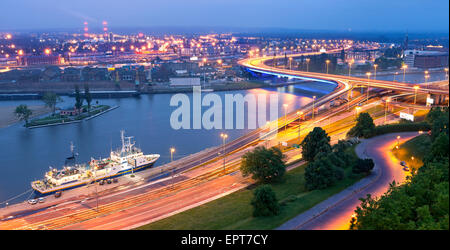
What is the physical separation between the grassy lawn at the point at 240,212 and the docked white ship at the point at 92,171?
296 centimetres

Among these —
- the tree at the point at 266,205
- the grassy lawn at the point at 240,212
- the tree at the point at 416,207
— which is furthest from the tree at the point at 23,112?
the tree at the point at 416,207

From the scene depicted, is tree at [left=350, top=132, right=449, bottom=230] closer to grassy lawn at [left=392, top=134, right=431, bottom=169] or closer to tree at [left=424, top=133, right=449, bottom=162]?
tree at [left=424, top=133, right=449, bottom=162]

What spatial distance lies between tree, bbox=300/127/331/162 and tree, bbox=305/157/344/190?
0.81 m

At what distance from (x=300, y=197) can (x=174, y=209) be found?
1575 mm

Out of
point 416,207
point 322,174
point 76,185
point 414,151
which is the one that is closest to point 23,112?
point 76,185

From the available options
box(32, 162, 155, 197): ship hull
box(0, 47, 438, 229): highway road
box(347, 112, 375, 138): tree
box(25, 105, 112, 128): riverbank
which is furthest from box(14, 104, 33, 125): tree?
box(347, 112, 375, 138): tree

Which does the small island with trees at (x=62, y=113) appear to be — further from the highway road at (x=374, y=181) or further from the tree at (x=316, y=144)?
the highway road at (x=374, y=181)

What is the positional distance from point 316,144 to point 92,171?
4.04 meters

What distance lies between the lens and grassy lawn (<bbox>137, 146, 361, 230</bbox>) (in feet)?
13.2

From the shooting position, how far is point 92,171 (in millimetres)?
7102

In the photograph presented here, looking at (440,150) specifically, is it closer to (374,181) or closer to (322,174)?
(374,181)

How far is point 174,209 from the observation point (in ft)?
16.0
